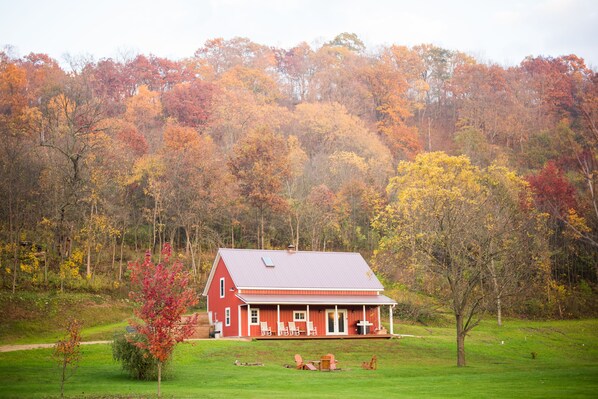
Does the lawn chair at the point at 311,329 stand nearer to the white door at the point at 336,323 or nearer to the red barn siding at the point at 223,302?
the white door at the point at 336,323

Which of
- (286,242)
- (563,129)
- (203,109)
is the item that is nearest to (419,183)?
(286,242)

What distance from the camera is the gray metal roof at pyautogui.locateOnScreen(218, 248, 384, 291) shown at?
1746 inches

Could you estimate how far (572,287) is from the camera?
63.6 m

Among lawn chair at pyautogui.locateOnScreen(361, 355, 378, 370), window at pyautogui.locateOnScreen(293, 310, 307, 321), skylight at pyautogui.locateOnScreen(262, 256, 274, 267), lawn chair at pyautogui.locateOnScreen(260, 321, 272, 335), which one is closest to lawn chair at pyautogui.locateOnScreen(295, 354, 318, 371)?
lawn chair at pyautogui.locateOnScreen(361, 355, 378, 370)

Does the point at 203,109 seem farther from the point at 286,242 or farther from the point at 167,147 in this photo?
the point at 286,242

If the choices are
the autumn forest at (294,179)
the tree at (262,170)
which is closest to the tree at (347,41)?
the autumn forest at (294,179)

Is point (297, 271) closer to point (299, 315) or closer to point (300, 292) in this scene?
point (300, 292)

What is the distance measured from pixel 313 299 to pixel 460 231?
1260cm

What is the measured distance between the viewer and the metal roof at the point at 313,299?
42250 mm

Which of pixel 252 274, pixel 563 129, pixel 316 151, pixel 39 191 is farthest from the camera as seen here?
pixel 563 129

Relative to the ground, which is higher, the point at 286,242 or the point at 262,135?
the point at 262,135

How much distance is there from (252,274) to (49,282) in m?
14.2

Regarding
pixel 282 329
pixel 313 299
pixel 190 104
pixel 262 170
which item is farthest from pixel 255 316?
pixel 190 104

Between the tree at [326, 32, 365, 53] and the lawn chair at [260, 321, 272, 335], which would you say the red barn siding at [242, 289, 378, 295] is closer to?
the lawn chair at [260, 321, 272, 335]
